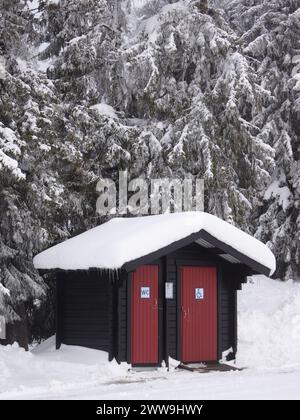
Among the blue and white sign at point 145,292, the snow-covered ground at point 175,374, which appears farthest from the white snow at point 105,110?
the blue and white sign at point 145,292

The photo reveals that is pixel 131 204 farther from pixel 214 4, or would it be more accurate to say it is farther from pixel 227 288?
pixel 214 4

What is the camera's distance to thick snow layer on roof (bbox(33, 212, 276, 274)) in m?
16.0

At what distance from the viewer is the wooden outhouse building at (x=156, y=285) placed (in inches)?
650

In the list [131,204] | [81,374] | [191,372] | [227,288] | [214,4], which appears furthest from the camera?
[214,4]

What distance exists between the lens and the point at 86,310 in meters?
17.5

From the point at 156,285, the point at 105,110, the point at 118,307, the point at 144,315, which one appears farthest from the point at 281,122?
the point at 118,307

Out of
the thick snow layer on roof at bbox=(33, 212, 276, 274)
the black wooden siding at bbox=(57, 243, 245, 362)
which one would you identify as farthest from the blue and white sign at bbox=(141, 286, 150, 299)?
the thick snow layer on roof at bbox=(33, 212, 276, 274)

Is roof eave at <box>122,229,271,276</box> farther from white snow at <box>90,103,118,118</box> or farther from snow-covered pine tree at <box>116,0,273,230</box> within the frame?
white snow at <box>90,103,118,118</box>

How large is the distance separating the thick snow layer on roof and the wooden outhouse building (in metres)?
0.02

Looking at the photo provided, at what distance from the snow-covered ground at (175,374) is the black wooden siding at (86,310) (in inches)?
12.0

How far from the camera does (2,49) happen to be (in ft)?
63.2

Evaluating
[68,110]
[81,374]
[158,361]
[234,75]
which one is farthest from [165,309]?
[234,75]

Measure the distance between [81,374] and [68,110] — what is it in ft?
28.2

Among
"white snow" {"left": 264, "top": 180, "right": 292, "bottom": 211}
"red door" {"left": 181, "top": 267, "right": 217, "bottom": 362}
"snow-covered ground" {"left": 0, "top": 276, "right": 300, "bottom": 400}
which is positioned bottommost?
"snow-covered ground" {"left": 0, "top": 276, "right": 300, "bottom": 400}
